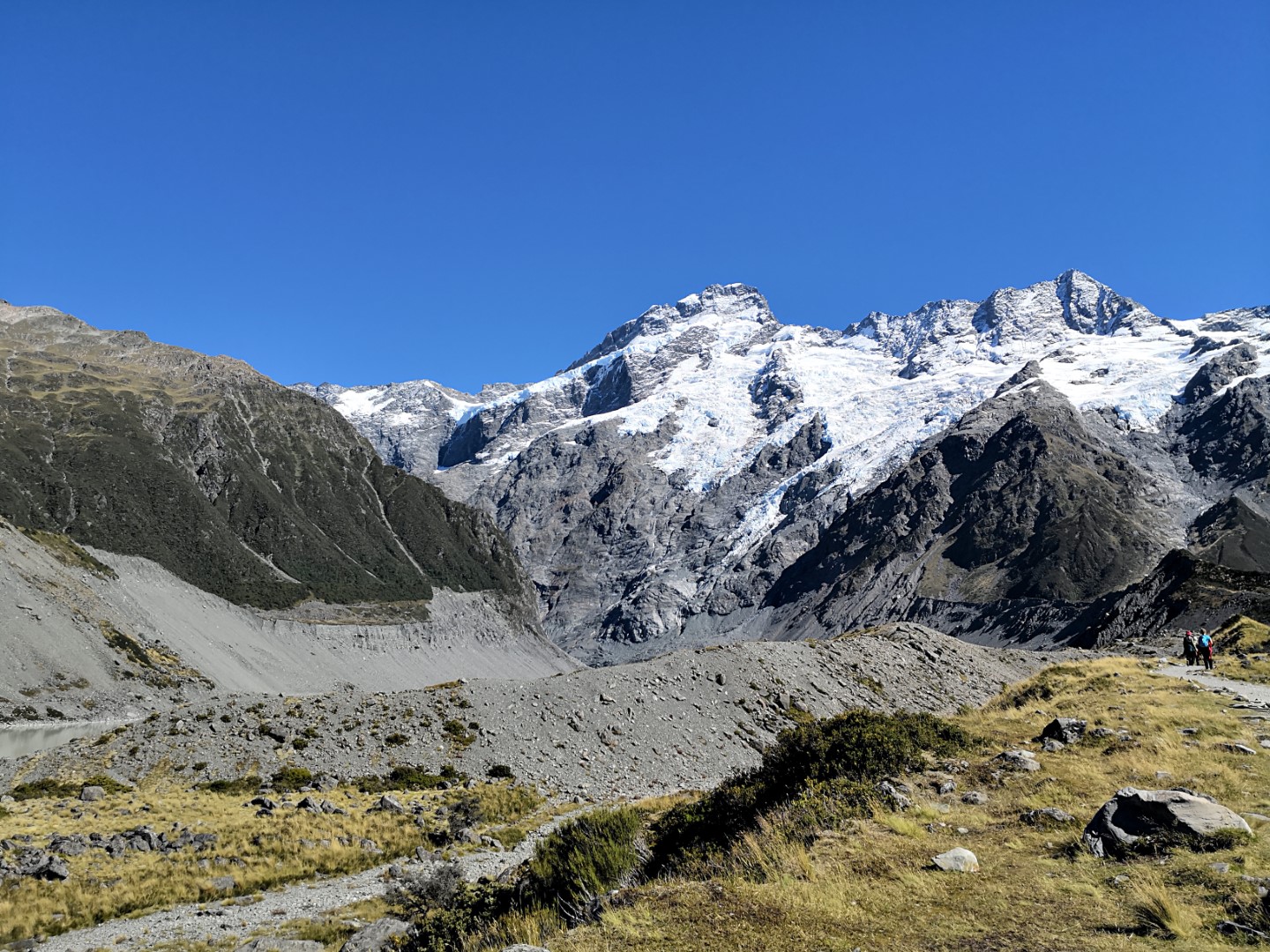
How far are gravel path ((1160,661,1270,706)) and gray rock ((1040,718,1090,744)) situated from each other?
25.7 ft

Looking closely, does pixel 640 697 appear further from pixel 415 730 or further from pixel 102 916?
pixel 102 916

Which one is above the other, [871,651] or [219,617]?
[219,617]

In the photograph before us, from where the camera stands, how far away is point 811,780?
17375mm

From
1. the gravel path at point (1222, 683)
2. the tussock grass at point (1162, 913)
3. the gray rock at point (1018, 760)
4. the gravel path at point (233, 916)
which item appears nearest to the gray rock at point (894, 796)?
the gray rock at point (1018, 760)

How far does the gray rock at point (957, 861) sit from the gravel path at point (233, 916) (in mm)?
13641

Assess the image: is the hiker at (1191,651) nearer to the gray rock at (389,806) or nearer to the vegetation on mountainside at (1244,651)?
the vegetation on mountainside at (1244,651)

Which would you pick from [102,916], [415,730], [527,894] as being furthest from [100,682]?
[527,894]

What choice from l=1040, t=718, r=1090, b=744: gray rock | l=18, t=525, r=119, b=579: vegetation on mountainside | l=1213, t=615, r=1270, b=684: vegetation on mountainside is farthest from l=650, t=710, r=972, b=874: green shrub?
A: l=18, t=525, r=119, b=579: vegetation on mountainside

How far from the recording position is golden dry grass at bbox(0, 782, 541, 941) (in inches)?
941

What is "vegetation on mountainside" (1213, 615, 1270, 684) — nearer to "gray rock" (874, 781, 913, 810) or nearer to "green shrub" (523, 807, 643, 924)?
"gray rock" (874, 781, 913, 810)

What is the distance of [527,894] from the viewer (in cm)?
1631

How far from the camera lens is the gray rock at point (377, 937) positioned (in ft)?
55.7

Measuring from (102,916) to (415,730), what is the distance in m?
22.4

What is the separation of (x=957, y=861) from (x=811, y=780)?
5145 mm
